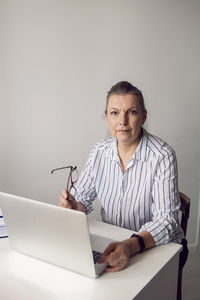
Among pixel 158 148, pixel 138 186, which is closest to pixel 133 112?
pixel 158 148

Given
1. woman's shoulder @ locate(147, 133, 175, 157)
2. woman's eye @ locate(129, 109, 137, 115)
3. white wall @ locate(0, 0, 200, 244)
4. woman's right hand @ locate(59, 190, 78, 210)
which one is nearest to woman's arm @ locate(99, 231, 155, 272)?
woman's right hand @ locate(59, 190, 78, 210)

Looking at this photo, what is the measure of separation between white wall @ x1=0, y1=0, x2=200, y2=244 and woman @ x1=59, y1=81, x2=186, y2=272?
51cm

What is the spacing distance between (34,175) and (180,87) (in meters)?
1.18

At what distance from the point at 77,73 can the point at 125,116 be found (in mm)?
741

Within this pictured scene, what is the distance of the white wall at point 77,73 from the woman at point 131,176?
51 cm

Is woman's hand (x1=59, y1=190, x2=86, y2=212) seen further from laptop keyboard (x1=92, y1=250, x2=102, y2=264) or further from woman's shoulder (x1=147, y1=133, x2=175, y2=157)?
woman's shoulder (x1=147, y1=133, x2=175, y2=157)

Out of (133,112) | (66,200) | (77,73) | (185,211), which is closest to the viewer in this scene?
(66,200)

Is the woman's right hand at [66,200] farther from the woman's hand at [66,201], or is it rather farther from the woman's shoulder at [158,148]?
the woman's shoulder at [158,148]

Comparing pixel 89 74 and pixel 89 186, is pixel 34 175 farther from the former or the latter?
pixel 89 74

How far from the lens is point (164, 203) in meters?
1.42

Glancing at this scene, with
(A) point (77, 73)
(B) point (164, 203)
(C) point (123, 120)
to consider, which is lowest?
(B) point (164, 203)

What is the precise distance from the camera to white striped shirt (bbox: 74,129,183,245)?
143 cm

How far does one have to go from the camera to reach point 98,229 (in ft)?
4.67

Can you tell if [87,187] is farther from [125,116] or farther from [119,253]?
[119,253]
